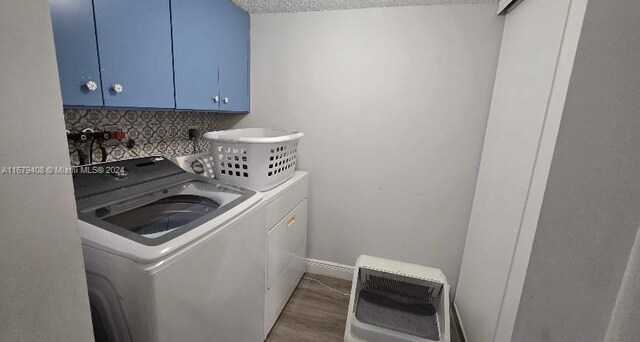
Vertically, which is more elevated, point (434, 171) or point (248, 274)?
point (434, 171)

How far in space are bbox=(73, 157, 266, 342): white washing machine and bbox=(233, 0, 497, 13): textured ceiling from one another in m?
1.23

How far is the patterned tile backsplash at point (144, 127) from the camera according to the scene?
1.28 metres

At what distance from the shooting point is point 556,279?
0.61 metres

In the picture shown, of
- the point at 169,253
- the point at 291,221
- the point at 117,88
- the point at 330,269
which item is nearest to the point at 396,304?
the point at 330,269

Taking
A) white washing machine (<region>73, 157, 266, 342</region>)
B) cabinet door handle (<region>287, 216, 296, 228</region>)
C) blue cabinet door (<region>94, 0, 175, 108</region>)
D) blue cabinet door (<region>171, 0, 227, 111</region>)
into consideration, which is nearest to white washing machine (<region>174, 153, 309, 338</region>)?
cabinet door handle (<region>287, 216, 296, 228</region>)

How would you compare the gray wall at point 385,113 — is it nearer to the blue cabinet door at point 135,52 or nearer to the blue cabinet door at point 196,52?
the blue cabinet door at point 196,52

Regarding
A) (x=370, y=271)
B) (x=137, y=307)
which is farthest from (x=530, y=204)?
(x=137, y=307)

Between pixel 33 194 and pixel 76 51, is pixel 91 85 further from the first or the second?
pixel 33 194

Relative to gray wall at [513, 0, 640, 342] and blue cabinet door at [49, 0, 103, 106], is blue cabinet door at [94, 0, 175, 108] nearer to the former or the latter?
blue cabinet door at [49, 0, 103, 106]

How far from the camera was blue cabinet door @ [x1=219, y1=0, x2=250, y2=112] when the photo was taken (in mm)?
1702

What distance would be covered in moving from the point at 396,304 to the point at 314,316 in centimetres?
57

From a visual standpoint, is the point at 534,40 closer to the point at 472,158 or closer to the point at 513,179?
the point at 513,179

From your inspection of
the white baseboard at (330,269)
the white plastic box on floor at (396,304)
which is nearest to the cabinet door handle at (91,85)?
the white plastic box on floor at (396,304)

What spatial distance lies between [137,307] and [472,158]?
6.43 ft
